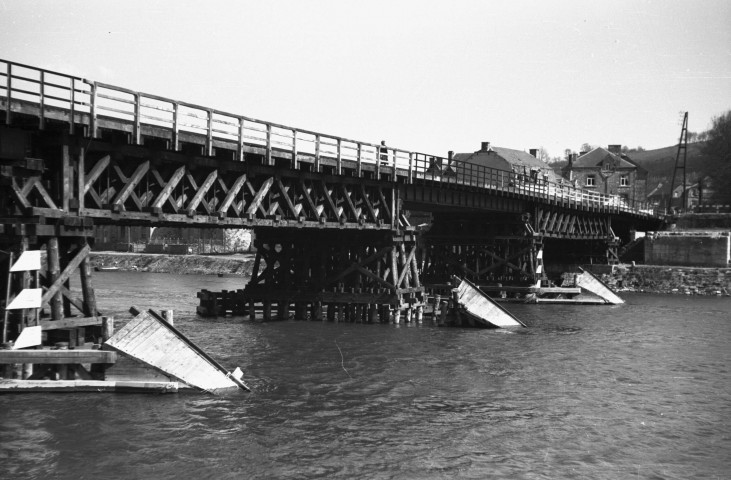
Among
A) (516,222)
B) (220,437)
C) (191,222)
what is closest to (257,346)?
(191,222)

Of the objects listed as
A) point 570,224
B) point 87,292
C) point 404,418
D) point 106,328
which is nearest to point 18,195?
point 87,292

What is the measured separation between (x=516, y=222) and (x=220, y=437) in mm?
39815

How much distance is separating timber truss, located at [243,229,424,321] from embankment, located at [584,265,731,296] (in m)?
36.0

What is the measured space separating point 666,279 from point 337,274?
40.3 m

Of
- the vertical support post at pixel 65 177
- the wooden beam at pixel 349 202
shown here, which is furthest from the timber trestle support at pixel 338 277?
the vertical support post at pixel 65 177

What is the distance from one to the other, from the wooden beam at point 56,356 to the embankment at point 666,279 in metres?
57.4

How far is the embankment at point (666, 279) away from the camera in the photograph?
65.1 meters

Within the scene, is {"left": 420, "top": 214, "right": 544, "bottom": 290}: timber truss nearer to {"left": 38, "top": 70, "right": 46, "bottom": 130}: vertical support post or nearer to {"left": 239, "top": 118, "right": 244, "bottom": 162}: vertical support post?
{"left": 239, "top": 118, "right": 244, "bottom": 162}: vertical support post

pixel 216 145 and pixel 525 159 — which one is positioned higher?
pixel 525 159

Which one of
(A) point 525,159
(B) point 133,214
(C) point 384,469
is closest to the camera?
(C) point 384,469

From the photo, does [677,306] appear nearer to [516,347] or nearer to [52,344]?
[516,347]

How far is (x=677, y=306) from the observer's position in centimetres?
5266

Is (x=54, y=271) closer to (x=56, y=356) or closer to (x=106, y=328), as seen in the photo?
(x=106, y=328)

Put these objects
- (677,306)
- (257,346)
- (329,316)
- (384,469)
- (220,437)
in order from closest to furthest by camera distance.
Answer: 1. (384,469)
2. (220,437)
3. (257,346)
4. (329,316)
5. (677,306)
